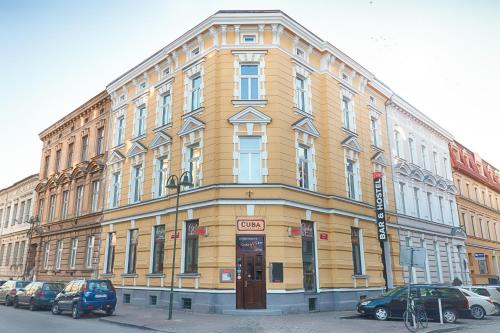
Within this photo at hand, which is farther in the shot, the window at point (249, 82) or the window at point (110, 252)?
the window at point (110, 252)

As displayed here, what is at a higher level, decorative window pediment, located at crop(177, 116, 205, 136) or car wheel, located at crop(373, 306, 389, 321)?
decorative window pediment, located at crop(177, 116, 205, 136)

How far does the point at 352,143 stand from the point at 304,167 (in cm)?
427

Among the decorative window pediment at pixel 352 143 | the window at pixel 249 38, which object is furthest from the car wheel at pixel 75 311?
the decorative window pediment at pixel 352 143

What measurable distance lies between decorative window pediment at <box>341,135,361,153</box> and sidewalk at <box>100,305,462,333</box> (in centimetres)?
893

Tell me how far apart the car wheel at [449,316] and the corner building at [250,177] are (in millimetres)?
4426

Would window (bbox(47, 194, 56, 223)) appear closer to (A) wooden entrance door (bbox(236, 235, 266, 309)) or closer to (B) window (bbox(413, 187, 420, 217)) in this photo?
(A) wooden entrance door (bbox(236, 235, 266, 309))

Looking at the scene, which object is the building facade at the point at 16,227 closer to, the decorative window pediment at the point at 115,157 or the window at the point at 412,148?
the decorative window pediment at the point at 115,157

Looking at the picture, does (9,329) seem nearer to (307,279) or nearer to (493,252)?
(307,279)

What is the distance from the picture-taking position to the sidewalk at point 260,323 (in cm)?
1248

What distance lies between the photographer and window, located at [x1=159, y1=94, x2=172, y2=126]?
859 inches

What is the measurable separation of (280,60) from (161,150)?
8.03 m

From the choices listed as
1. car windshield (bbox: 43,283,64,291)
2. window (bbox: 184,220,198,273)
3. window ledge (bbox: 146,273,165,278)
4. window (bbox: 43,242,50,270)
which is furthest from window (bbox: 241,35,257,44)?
window (bbox: 43,242,50,270)

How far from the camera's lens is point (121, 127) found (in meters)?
25.6

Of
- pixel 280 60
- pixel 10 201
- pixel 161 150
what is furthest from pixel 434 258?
pixel 10 201
